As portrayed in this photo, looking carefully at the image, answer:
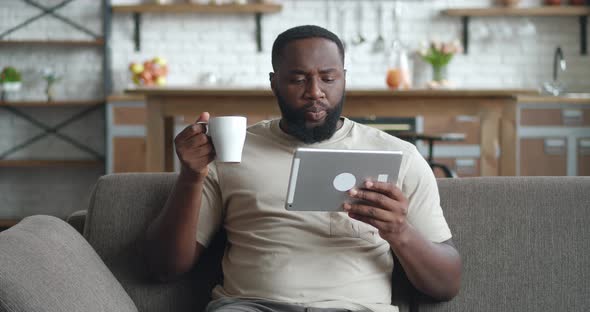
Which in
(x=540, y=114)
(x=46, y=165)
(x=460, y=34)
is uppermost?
(x=460, y=34)

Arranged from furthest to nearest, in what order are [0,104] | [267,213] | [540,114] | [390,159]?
[0,104] < [540,114] < [267,213] < [390,159]

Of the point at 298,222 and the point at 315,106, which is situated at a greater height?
the point at 315,106

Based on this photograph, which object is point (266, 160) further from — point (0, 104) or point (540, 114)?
point (0, 104)

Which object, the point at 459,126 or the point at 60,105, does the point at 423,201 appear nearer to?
→ the point at 459,126

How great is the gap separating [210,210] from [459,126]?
397cm

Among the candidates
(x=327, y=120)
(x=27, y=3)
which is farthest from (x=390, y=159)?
(x=27, y=3)

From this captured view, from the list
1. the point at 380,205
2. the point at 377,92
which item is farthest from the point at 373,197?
the point at 377,92

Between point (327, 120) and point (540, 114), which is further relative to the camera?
point (540, 114)

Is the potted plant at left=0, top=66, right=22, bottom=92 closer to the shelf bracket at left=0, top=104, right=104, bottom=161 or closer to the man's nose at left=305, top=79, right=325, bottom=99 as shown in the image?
the shelf bracket at left=0, top=104, right=104, bottom=161

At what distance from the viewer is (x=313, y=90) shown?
1613mm

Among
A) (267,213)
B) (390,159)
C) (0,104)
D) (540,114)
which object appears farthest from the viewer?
(0,104)

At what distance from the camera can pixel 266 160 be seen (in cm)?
162

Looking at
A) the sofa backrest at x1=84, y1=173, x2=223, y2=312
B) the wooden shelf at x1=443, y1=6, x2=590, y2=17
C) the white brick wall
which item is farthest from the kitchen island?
the wooden shelf at x1=443, y1=6, x2=590, y2=17

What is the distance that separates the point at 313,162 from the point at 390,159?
0.14 m
